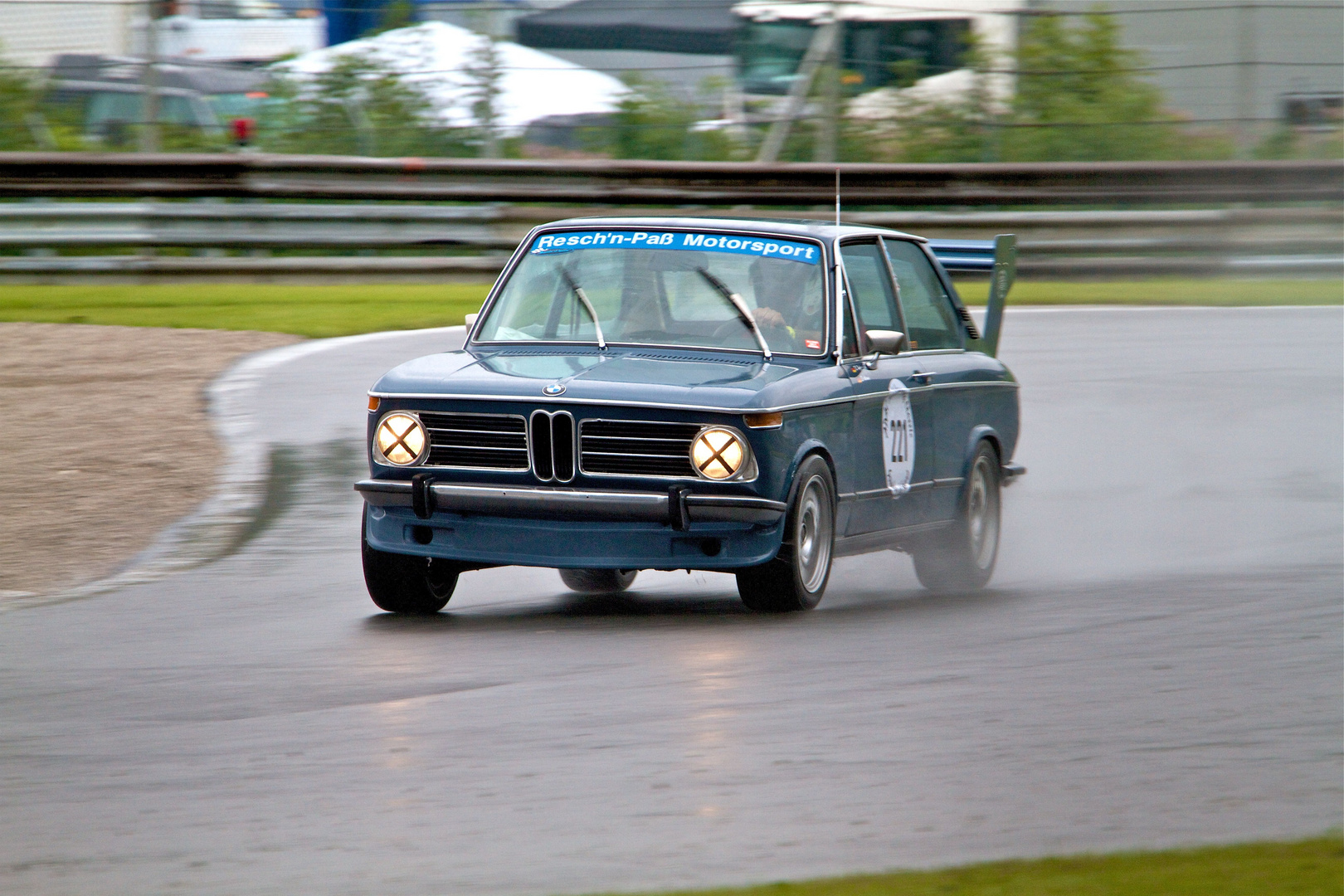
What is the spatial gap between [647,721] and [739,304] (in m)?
2.69

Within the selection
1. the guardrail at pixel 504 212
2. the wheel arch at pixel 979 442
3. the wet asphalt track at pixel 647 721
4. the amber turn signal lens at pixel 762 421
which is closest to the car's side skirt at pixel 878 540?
the wet asphalt track at pixel 647 721

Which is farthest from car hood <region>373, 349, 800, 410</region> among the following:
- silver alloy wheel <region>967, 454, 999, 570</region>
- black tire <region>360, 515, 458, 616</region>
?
silver alloy wheel <region>967, 454, 999, 570</region>

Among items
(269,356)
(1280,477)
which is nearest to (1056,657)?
(1280,477)

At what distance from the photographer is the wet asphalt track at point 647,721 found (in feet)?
14.2

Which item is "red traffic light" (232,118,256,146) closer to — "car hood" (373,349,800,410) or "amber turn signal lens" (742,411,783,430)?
"car hood" (373,349,800,410)

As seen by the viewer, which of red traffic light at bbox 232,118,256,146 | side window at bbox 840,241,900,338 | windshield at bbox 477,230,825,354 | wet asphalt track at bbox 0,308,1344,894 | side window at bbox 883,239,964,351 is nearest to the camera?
wet asphalt track at bbox 0,308,1344,894

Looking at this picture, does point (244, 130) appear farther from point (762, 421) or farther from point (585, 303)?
point (762, 421)

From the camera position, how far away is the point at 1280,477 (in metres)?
11.4

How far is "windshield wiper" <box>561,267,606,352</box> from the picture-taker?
7809mm

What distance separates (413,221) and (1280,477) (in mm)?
9510

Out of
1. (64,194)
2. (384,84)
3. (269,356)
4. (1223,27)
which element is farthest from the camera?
(1223,27)

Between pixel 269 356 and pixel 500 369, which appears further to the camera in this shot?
pixel 269 356

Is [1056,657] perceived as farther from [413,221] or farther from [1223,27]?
[1223,27]

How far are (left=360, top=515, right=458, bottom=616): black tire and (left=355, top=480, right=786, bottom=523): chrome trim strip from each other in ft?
1.07
